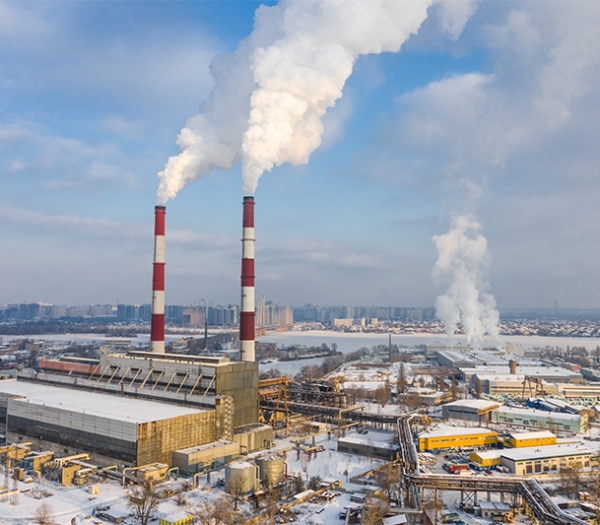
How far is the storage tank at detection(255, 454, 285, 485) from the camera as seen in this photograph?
517 inches

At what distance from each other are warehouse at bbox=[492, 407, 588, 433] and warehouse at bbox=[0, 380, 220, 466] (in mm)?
12298

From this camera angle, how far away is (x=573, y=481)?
41.2ft

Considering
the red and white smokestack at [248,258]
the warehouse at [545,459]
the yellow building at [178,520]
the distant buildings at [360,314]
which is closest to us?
the yellow building at [178,520]

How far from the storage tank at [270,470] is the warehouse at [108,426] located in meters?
2.59

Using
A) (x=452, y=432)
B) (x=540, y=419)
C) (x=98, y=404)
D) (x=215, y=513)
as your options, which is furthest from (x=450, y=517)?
(x=540, y=419)

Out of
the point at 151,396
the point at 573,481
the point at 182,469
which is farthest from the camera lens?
the point at 151,396

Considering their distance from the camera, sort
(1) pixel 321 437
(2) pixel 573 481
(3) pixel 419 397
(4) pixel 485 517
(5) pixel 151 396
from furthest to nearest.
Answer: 1. (3) pixel 419 397
2. (1) pixel 321 437
3. (5) pixel 151 396
4. (2) pixel 573 481
5. (4) pixel 485 517

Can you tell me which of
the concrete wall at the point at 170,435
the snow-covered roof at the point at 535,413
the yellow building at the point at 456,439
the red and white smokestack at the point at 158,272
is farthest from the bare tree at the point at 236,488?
the snow-covered roof at the point at 535,413

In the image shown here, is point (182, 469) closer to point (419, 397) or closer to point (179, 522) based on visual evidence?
point (179, 522)

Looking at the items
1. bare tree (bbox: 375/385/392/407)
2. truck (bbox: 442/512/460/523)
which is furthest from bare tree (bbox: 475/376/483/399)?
truck (bbox: 442/512/460/523)

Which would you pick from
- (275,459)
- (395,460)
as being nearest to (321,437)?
(395,460)

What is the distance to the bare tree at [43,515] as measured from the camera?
10469 millimetres

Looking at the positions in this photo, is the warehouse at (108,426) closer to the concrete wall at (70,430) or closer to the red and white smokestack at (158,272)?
the concrete wall at (70,430)

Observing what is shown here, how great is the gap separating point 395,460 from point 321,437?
439cm
